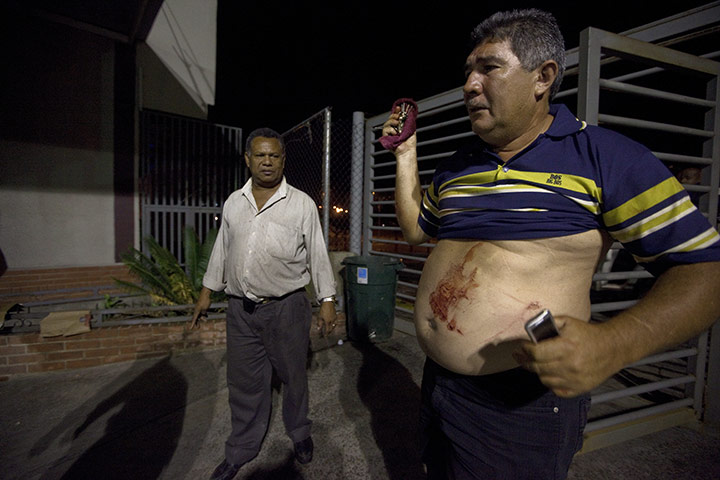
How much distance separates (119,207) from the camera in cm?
645

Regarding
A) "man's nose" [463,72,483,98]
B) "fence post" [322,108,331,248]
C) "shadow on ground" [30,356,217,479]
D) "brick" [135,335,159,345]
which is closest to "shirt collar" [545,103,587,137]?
"man's nose" [463,72,483,98]

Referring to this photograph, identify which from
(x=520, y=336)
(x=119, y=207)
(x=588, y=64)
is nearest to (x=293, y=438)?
(x=520, y=336)

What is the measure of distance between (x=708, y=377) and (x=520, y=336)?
9.90 ft

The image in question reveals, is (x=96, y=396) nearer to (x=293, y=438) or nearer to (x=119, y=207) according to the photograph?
(x=293, y=438)

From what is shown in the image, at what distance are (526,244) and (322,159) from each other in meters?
4.19

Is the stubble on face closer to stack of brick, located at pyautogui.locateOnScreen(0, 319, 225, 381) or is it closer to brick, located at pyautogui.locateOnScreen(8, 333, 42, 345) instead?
stack of brick, located at pyautogui.locateOnScreen(0, 319, 225, 381)

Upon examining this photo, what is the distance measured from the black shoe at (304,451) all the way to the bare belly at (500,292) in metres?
1.82

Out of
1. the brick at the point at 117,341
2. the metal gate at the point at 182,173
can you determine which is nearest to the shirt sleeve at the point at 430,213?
the brick at the point at 117,341

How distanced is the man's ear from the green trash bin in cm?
357

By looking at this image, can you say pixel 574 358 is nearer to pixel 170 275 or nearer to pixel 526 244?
pixel 526 244

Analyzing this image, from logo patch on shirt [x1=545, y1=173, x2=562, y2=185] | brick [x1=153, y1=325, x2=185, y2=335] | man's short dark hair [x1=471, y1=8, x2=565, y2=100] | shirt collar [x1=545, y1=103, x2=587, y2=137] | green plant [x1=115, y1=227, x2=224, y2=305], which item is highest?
man's short dark hair [x1=471, y1=8, x2=565, y2=100]

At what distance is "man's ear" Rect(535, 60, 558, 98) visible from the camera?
1.24 m

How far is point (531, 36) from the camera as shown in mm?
1236

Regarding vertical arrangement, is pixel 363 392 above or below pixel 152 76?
below
